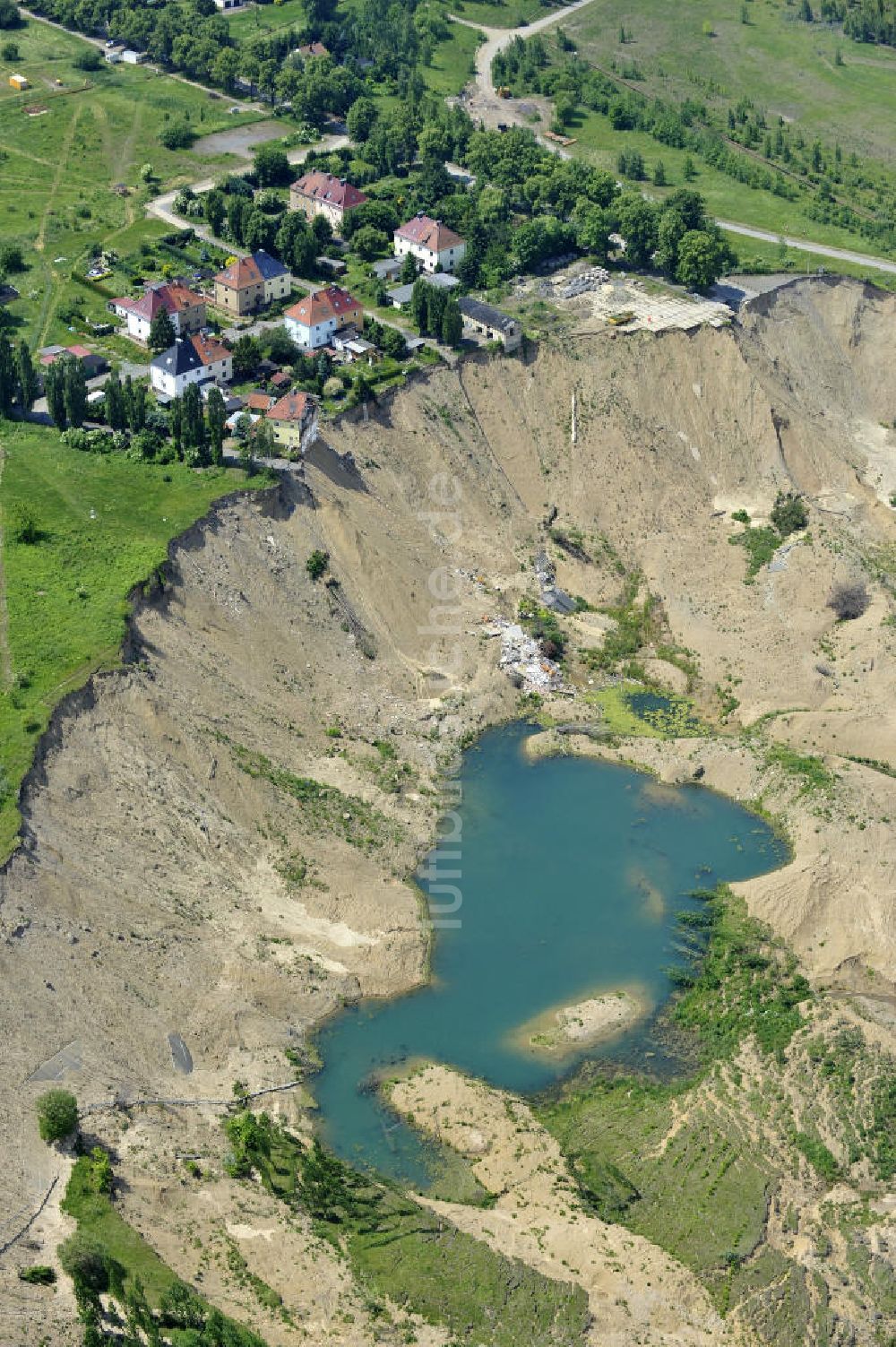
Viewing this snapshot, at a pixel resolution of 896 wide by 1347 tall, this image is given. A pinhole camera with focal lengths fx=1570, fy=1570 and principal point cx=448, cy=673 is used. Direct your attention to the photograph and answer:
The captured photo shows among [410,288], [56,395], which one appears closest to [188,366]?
[56,395]

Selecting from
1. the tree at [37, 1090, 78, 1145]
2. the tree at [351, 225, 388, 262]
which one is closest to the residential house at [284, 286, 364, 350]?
the tree at [351, 225, 388, 262]

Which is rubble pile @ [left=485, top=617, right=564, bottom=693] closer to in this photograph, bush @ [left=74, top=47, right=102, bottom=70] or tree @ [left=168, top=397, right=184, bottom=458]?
tree @ [left=168, top=397, right=184, bottom=458]

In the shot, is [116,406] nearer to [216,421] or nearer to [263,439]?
[216,421]

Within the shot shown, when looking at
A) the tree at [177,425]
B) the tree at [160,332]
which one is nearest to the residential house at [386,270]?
the tree at [160,332]

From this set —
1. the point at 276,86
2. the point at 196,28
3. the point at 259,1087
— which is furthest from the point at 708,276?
the point at 259,1087

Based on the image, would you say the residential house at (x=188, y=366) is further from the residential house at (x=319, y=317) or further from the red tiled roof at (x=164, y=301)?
the residential house at (x=319, y=317)

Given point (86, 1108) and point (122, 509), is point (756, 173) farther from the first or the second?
point (86, 1108)
